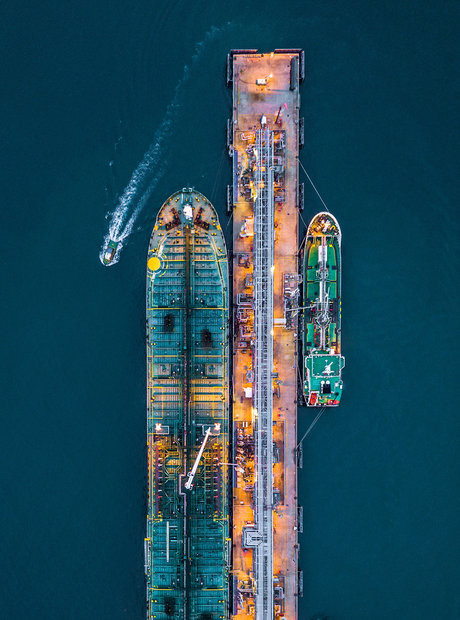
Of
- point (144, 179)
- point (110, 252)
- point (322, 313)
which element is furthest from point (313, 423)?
point (144, 179)

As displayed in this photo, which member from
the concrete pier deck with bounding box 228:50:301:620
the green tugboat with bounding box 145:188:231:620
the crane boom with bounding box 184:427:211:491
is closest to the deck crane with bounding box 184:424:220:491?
the crane boom with bounding box 184:427:211:491

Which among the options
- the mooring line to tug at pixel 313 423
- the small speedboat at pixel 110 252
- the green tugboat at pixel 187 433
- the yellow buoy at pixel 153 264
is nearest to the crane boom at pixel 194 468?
the green tugboat at pixel 187 433

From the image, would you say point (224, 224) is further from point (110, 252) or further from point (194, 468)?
point (194, 468)

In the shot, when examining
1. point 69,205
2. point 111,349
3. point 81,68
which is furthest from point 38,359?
point 81,68

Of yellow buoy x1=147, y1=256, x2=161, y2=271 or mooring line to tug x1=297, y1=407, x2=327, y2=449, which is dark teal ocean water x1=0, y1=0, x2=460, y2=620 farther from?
yellow buoy x1=147, y1=256, x2=161, y2=271

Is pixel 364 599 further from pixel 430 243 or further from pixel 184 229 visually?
pixel 184 229

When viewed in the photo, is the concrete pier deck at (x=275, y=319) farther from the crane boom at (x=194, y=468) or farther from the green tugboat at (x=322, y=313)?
the crane boom at (x=194, y=468)
